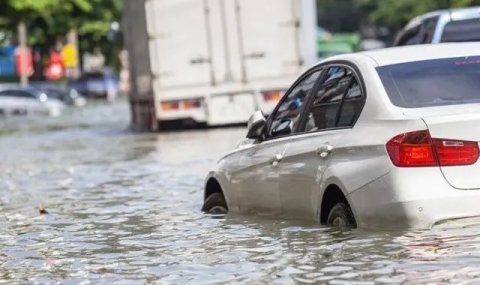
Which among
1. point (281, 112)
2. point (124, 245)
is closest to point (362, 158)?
point (281, 112)

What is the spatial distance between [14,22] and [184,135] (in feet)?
114

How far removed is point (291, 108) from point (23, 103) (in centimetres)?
4352

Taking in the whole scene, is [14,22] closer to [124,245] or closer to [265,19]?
[265,19]

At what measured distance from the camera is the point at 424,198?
24.0ft

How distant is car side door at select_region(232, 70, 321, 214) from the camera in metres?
8.85

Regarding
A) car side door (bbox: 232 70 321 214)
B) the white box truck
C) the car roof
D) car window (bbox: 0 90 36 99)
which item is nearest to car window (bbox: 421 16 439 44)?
car side door (bbox: 232 70 321 214)

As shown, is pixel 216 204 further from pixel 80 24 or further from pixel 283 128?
pixel 80 24

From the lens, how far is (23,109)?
51438 mm

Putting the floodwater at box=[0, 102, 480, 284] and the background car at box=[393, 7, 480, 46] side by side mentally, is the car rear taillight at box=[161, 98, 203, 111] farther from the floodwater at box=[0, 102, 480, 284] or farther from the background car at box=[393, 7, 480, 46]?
the background car at box=[393, 7, 480, 46]

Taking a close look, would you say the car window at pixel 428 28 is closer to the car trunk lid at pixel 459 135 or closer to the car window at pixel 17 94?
the car trunk lid at pixel 459 135

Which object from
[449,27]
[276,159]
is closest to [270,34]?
[449,27]

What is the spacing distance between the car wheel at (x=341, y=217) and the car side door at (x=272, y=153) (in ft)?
2.65

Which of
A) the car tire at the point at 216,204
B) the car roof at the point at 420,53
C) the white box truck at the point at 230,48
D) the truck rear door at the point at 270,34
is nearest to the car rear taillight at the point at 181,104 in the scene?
the white box truck at the point at 230,48

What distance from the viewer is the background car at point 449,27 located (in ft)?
47.4
